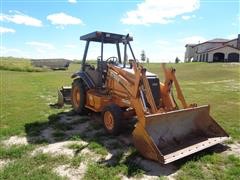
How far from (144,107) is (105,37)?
119 inches

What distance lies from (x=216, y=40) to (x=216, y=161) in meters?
59.2

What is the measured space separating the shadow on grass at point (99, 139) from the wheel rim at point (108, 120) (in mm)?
215

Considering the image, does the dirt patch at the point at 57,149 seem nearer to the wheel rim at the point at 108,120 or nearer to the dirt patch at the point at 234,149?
the wheel rim at the point at 108,120

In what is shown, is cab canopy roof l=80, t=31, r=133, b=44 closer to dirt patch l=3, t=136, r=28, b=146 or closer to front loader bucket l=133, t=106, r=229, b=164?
front loader bucket l=133, t=106, r=229, b=164

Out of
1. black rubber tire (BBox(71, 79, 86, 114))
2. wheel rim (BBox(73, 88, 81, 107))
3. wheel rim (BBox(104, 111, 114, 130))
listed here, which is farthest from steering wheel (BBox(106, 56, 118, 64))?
wheel rim (BBox(104, 111, 114, 130))

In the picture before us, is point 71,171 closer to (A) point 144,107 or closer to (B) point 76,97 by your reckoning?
(A) point 144,107

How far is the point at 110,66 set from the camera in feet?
24.6

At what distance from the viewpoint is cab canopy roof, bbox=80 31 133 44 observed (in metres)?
7.87

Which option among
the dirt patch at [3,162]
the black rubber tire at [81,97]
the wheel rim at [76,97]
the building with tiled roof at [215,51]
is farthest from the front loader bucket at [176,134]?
the building with tiled roof at [215,51]

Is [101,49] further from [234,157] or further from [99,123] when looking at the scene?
[234,157]

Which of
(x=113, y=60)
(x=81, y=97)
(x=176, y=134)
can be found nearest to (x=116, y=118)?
(x=176, y=134)

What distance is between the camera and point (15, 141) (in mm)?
6301

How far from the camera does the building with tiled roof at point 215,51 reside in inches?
1925

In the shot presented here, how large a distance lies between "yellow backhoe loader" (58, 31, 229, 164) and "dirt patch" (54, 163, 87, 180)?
113 centimetres
